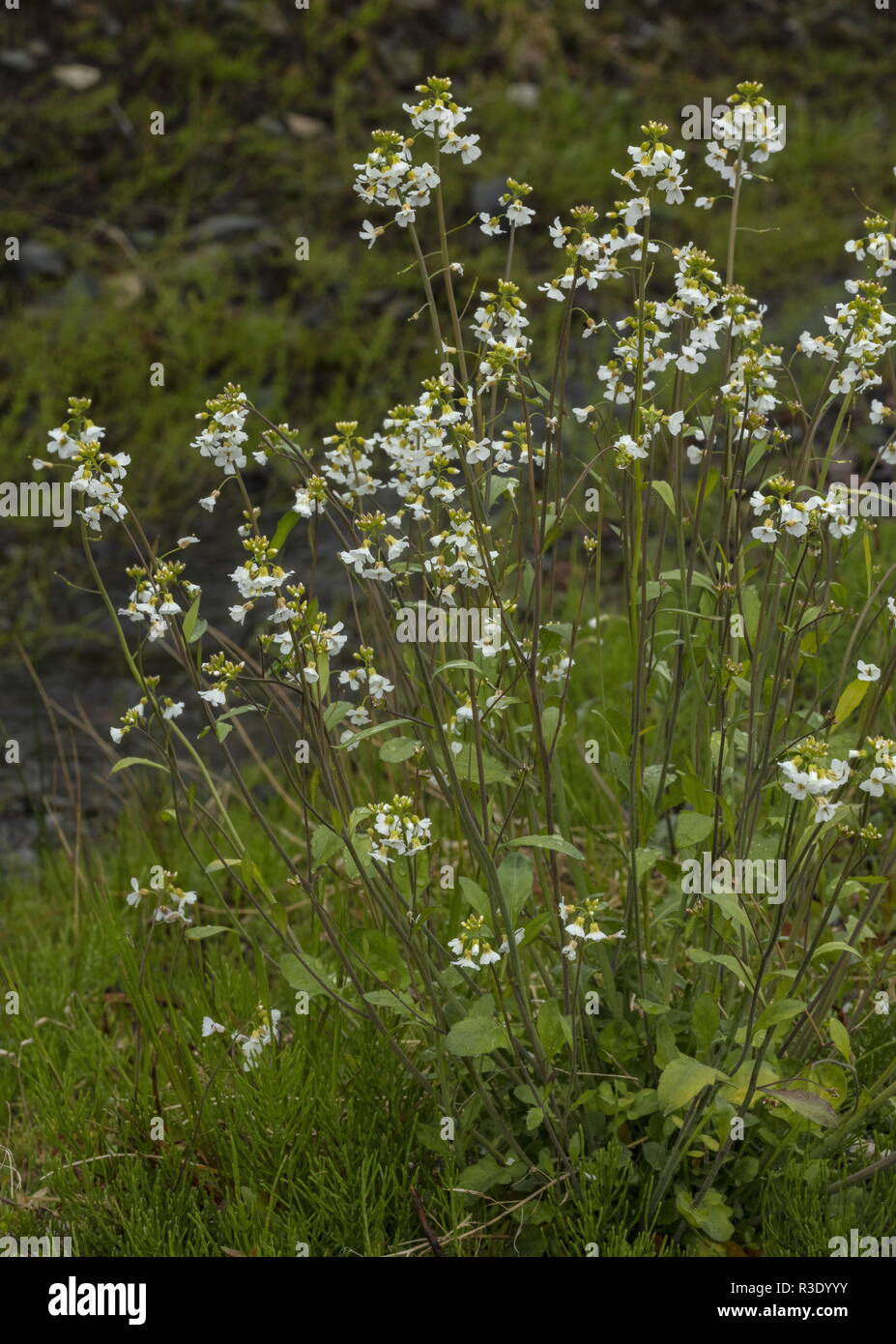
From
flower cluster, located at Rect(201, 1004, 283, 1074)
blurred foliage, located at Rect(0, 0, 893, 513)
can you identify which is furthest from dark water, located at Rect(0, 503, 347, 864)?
flower cluster, located at Rect(201, 1004, 283, 1074)

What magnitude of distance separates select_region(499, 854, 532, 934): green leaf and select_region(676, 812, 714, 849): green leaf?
0.22 meters

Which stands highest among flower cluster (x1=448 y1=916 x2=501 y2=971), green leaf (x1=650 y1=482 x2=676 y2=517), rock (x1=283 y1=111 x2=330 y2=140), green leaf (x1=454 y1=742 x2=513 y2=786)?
rock (x1=283 y1=111 x2=330 y2=140)

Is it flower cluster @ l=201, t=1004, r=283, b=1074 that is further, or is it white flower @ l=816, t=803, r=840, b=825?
flower cluster @ l=201, t=1004, r=283, b=1074

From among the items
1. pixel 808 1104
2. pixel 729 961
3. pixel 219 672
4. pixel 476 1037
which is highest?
pixel 219 672

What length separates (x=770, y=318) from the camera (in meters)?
6.04

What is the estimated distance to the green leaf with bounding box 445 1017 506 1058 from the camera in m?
1.85

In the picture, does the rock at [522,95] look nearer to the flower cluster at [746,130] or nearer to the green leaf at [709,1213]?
the flower cluster at [746,130]

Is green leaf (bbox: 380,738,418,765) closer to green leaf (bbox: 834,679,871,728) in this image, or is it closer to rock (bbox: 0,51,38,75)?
green leaf (bbox: 834,679,871,728)

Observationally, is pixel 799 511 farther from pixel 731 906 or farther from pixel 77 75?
pixel 77 75

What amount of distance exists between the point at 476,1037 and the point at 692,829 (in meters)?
0.42

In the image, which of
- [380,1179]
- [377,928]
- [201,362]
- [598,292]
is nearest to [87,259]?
[201,362]

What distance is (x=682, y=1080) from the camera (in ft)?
6.07

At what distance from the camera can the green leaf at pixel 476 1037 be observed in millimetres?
1854

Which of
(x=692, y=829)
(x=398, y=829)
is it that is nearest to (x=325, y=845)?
(x=398, y=829)
